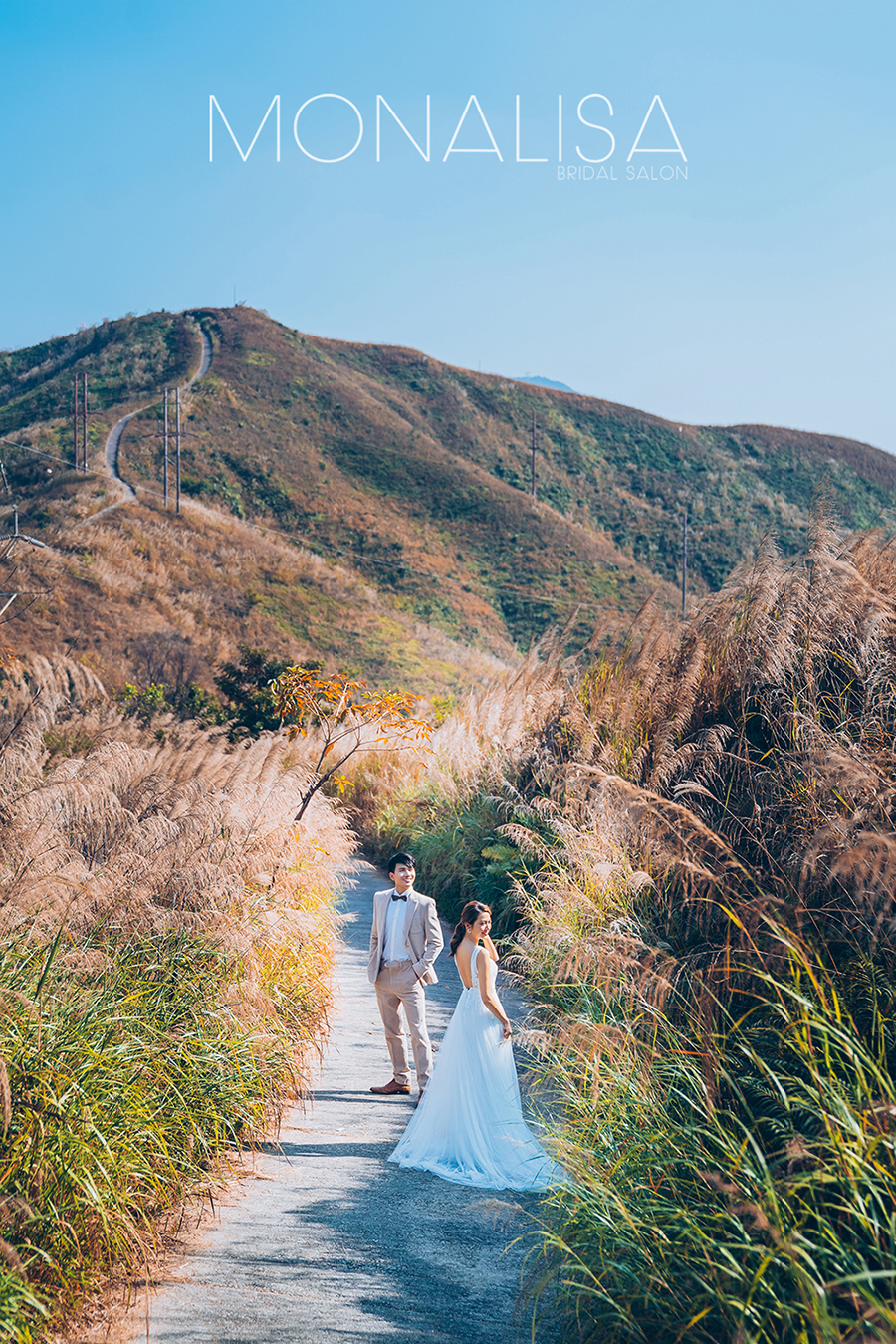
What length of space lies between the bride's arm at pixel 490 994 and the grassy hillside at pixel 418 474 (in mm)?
38229

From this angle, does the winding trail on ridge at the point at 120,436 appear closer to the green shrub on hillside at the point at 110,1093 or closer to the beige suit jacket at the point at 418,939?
the beige suit jacket at the point at 418,939

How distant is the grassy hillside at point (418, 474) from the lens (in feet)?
184

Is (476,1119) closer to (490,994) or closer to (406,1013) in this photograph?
(490,994)

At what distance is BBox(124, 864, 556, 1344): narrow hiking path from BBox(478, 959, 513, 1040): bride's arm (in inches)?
33.6

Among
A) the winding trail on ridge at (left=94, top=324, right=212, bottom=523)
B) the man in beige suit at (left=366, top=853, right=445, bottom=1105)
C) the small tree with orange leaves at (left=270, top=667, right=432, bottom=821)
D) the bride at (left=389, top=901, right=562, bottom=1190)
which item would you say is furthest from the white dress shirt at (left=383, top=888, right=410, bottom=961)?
the winding trail on ridge at (left=94, top=324, right=212, bottom=523)

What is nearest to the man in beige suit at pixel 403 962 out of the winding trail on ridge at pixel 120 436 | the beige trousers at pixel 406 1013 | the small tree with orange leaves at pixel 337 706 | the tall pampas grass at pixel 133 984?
the beige trousers at pixel 406 1013

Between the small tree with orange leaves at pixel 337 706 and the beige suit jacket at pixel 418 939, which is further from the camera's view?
the small tree with orange leaves at pixel 337 706

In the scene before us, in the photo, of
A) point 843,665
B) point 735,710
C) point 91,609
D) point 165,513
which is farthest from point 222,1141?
point 165,513

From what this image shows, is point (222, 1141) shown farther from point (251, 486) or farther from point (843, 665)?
point (251, 486)

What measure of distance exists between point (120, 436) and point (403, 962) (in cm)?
6330

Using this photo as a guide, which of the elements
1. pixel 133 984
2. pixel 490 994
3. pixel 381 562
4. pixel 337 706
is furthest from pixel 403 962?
pixel 381 562

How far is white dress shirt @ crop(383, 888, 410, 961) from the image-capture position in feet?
19.7

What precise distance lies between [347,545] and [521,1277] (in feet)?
188

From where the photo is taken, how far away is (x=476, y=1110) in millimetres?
4809
